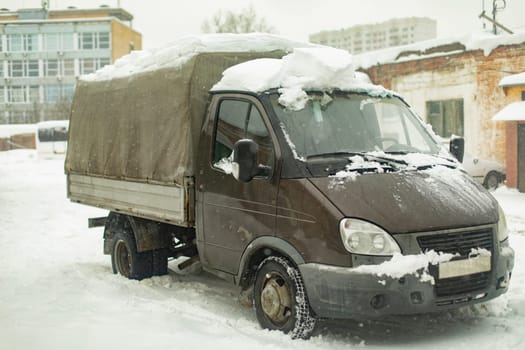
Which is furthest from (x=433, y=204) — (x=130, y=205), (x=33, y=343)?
(x=130, y=205)

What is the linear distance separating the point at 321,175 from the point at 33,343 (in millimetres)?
2624

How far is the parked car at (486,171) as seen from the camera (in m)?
20.2

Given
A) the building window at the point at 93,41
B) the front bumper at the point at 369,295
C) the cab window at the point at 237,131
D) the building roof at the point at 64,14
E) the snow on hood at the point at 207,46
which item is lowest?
the front bumper at the point at 369,295

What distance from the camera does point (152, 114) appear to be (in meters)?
7.80

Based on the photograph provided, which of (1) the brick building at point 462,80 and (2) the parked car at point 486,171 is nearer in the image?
(2) the parked car at point 486,171

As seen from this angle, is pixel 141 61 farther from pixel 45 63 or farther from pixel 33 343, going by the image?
pixel 45 63

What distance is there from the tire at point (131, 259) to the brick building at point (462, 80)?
16369mm

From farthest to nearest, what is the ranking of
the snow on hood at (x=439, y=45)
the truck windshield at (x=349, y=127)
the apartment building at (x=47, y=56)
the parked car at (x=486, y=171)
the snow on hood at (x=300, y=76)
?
the apartment building at (x=47, y=56) → the snow on hood at (x=439, y=45) → the parked car at (x=486, y=171) → the snow on hood at (x=300, y=76) → the truck windshield at (x=349, y=127)

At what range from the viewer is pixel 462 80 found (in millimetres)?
23328

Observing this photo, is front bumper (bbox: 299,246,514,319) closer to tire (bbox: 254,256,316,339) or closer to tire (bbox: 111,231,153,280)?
tire (bbox: 254,256,316,339)

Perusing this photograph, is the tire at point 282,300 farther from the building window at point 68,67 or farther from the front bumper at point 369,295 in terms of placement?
the building window at point 68,67

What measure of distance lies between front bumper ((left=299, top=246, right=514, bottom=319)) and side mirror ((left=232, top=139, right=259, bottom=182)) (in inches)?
37.1

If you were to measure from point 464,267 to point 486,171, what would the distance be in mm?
15975

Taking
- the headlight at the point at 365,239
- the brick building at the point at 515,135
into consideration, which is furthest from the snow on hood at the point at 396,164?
the brick building at the point at 515,135
